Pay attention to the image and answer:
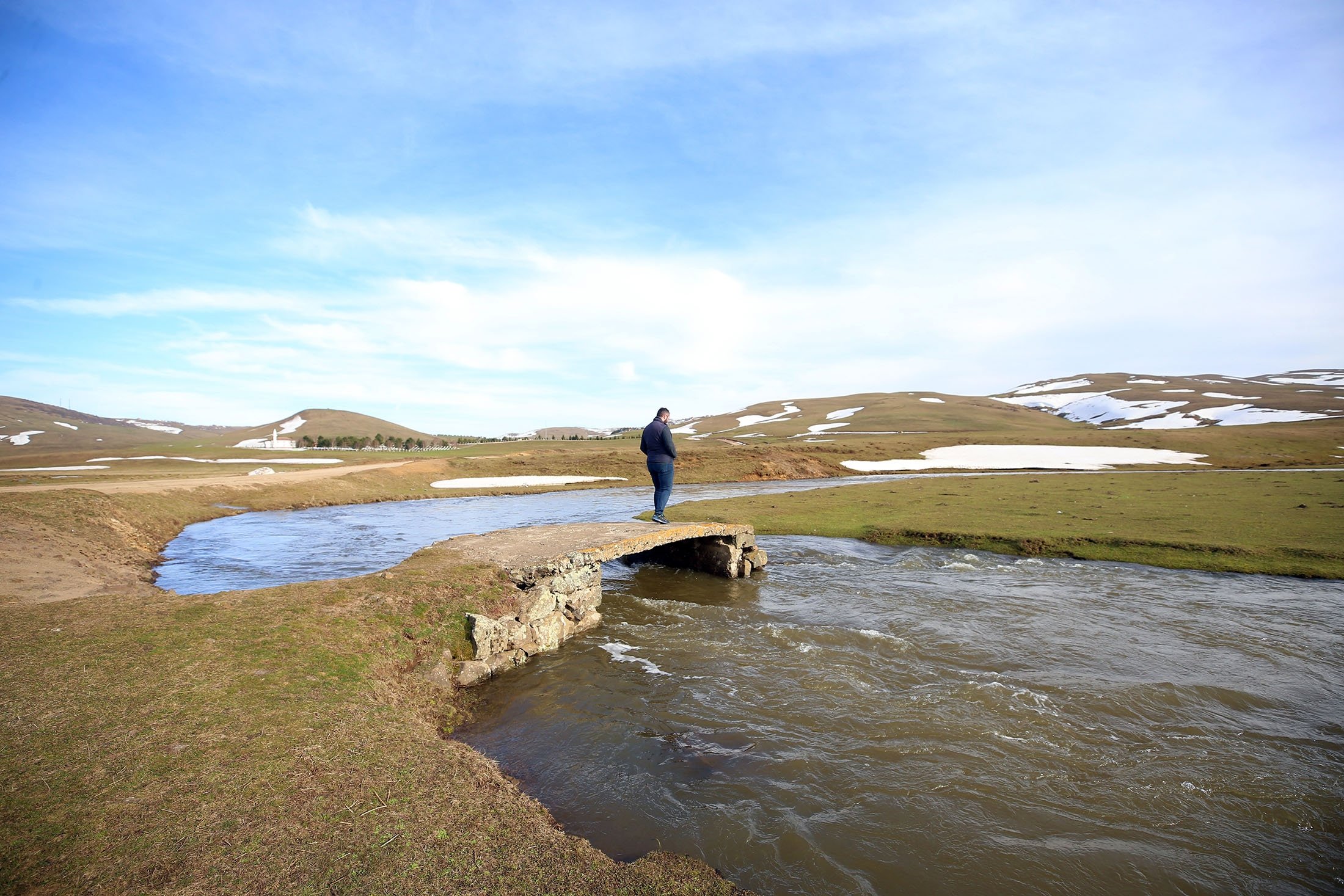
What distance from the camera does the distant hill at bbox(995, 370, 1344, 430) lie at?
9096cm

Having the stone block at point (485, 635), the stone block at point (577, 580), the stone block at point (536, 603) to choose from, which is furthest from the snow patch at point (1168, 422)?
the stone block at point (485, 635)

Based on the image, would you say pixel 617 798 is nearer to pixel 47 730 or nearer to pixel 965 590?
pixel 47 730

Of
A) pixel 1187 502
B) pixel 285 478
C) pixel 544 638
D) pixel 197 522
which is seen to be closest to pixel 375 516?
pixel 197 522

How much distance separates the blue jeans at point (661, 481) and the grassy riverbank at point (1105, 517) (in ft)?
14.7

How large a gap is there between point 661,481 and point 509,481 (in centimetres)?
3387

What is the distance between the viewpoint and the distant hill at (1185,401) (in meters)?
91.0

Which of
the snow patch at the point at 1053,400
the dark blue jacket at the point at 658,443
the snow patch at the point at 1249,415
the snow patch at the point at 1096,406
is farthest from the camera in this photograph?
the snow patch at the point at 1053,400

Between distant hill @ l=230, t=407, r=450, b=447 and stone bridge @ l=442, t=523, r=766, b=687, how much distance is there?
4645 inches

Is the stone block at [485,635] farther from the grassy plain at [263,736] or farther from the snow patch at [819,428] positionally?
the snow patch at [819,428]

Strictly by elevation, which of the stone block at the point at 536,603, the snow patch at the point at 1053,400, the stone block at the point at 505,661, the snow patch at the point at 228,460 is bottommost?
the stone block at the point at 505,661

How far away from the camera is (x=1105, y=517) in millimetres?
21406

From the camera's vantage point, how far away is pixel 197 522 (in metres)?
27.8

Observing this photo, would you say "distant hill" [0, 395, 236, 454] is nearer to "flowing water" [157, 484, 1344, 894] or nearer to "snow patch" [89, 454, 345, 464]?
"snow patch" [89, 454, 345, 464]

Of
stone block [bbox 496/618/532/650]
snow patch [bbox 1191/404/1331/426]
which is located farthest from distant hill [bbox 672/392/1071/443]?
stone block [bbox 496/618/532/650]
